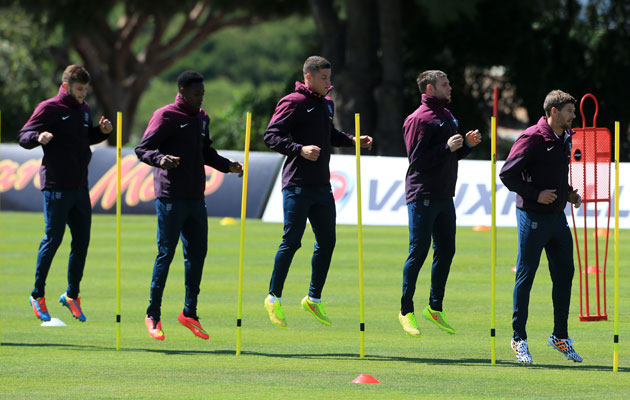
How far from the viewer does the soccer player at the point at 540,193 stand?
400 inches

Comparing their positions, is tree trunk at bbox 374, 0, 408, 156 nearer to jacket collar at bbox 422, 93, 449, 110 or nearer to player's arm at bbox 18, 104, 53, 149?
player's arm at bbox 18, 104, 53, 149

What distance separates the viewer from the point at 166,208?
36.4 ft

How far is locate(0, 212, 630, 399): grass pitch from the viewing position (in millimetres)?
9219

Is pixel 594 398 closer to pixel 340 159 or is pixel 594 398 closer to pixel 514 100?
pixel 340 159

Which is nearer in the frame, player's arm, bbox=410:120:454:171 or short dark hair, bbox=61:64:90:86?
player's arm, bbox=410:120:454:171

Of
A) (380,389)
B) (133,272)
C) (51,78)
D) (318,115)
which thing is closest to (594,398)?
(380,389)

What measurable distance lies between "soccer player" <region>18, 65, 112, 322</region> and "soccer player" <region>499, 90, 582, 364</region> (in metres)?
3.95

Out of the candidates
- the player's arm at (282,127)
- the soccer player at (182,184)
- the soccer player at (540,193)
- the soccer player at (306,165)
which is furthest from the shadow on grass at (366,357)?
the player's arm at (282,127)

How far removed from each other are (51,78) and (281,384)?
43.4 metres

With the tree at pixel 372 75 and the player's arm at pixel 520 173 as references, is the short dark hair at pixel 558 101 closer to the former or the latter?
the player's arm at pixel 520 173

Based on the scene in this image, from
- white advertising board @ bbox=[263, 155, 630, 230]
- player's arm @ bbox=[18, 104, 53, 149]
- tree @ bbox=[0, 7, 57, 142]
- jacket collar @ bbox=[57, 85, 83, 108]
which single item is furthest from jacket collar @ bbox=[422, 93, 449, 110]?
tree @ bbox=[0, 7, 57, 142]

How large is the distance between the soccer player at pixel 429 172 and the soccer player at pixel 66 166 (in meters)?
2.91

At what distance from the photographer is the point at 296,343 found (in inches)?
454

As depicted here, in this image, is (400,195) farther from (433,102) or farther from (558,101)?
(558,101)
